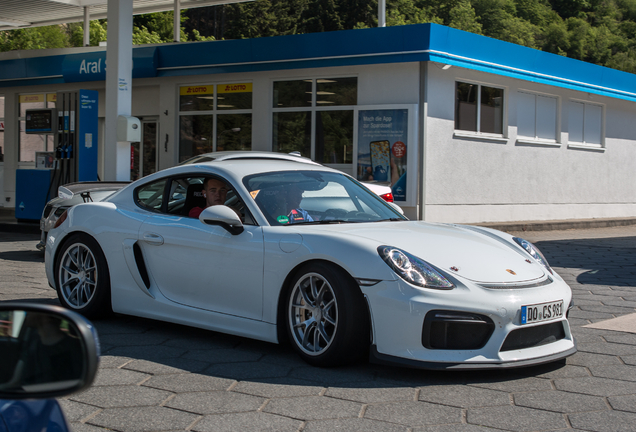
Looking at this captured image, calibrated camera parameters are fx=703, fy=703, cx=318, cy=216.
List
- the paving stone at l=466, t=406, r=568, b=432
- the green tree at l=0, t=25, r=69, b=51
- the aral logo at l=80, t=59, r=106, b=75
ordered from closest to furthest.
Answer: the paving stone at l=466, t=406, r=568, b=432 → the aral logo at l=80, t=59, r=106, b=75 → the green tree at l=0, t=25, r=69, b=51

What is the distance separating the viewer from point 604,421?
10.9ft

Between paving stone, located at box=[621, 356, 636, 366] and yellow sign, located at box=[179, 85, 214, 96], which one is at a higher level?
yellow sign, located at box=[179, 85, 214, 96]

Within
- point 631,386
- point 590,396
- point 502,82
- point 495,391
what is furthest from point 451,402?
point 502,82

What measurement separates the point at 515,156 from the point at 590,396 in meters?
14.0

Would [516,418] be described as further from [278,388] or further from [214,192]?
[214,192]

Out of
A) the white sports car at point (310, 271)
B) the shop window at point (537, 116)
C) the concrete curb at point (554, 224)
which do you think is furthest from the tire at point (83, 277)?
the shop window at point (537, 116)

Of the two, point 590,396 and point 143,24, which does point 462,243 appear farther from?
point 143,24

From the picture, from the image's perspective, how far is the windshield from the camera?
15.8 feet

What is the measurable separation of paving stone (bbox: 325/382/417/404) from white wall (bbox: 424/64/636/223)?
1156 cm

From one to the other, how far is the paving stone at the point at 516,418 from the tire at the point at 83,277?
313 cm

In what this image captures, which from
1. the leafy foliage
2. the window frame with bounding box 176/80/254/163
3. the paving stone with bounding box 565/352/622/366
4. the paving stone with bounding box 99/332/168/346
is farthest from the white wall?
the leafy foliage

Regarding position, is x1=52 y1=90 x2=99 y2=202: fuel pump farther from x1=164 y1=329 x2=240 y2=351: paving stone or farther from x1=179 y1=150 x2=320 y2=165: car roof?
x1=164 y1=329 x2=240 y2=351: paving stone

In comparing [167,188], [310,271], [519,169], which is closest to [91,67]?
[519,169]

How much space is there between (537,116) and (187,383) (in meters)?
15.7
